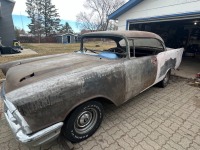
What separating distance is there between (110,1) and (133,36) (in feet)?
144

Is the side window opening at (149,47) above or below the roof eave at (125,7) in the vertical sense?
below

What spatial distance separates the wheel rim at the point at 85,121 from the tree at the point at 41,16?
150 ft

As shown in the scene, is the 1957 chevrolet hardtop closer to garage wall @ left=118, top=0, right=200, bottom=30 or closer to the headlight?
the headlight

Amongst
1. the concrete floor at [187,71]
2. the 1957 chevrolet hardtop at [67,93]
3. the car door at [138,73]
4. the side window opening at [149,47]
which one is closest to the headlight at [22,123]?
the 1957 chevrolet hardtop at [67,93]

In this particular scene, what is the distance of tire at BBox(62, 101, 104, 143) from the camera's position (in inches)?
84.1

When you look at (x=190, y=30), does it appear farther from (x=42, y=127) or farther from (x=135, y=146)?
(x=42, y=127)

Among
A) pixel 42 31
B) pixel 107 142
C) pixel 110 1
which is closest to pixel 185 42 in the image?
pixel 107 142

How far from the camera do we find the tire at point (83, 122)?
7.01 ft

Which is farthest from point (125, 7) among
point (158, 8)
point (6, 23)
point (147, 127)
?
point (6, 23)

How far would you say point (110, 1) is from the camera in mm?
41906

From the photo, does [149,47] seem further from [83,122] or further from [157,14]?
[83,122]

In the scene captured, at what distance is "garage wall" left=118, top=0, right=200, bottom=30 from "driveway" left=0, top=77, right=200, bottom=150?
3536 millimetres

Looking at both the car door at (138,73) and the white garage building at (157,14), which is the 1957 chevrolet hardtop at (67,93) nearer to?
the car door at (138,73)

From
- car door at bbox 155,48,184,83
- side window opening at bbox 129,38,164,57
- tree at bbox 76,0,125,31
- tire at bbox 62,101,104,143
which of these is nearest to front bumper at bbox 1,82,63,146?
tire at bbox 62,101,104,143
